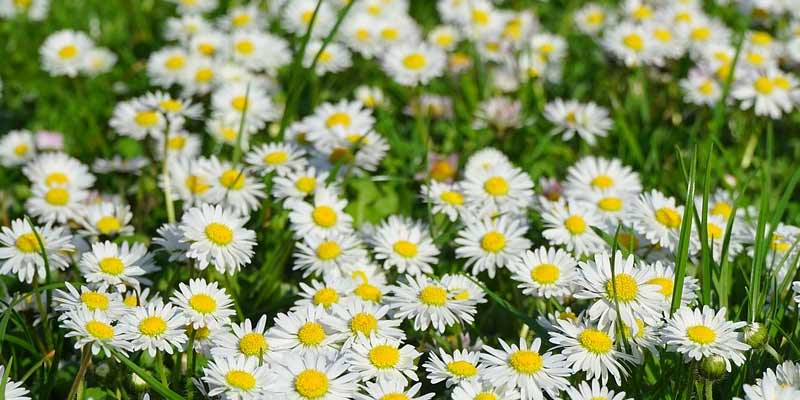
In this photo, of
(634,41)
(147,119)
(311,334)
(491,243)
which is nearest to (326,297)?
(311,334)

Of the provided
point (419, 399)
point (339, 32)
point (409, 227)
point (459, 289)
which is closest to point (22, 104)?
point (339, 32)

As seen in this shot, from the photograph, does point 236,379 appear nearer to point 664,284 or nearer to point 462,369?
point 462,369

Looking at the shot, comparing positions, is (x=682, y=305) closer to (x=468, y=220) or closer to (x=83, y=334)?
(x=468, y=220)

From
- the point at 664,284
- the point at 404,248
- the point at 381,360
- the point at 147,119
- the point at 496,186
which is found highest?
the point at 147,119

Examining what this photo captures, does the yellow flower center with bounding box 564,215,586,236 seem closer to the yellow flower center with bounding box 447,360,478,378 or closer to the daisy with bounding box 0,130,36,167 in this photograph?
the yellow flower center with bounding box 447,360,478,378

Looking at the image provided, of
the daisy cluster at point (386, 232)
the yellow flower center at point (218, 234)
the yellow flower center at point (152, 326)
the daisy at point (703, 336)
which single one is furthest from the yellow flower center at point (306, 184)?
the daisy at point (703, 336)

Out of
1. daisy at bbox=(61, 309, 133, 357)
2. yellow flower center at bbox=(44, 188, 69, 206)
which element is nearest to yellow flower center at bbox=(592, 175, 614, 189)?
daisy at bbox=(61, 309, 133, 357)

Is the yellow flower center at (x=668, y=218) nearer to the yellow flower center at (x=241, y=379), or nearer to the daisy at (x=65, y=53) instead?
the yellow flower center at (x=241, y=379)
